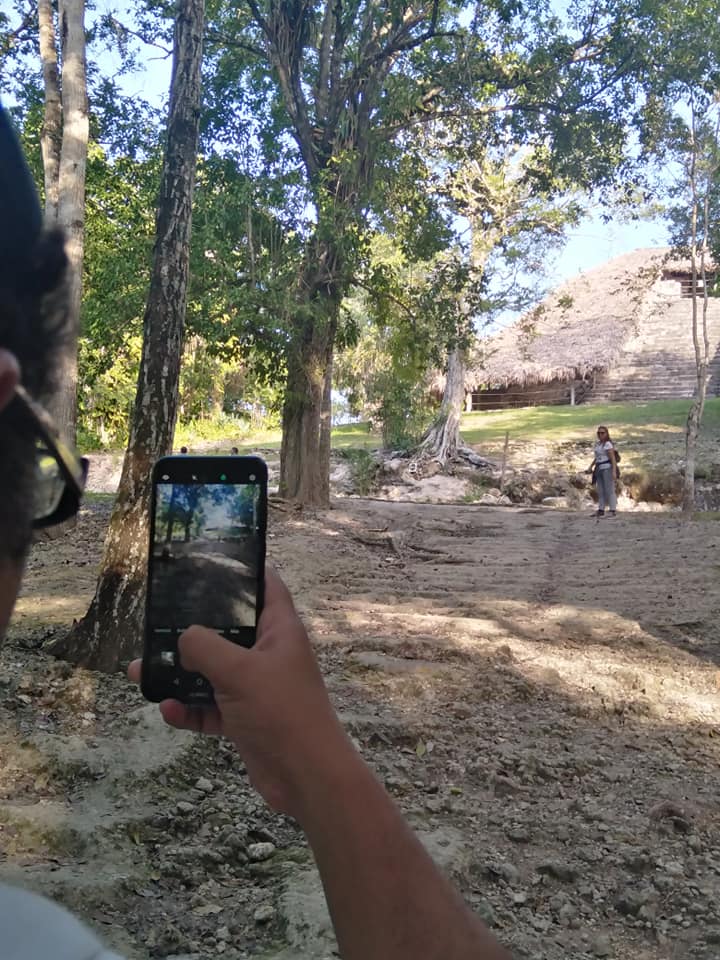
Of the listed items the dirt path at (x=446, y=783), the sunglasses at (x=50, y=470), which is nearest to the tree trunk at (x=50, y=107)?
the dirt path at (x=446, y=783)

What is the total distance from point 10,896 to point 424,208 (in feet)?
44.7

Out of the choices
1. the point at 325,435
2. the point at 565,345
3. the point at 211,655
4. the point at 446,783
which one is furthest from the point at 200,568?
the point at 565,345

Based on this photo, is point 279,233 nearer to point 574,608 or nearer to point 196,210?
point 196,210

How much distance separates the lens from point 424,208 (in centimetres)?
1355

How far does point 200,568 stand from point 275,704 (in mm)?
462

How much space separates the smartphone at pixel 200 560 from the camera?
4.00 ft

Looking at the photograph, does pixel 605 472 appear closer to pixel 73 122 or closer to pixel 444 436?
pixel 444 436

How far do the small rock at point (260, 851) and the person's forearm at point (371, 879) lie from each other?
2.51 m

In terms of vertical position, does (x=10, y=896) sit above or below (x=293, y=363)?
below

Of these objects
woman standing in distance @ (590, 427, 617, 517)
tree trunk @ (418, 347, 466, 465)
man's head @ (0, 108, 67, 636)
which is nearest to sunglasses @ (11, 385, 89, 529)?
Answer: man's head @ (0, 108, 67, 636)

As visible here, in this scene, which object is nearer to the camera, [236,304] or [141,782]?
[141,782]

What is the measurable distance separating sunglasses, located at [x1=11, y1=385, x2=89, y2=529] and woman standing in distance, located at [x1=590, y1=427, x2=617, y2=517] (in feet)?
45.5

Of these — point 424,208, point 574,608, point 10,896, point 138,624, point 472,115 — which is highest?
point 472,115

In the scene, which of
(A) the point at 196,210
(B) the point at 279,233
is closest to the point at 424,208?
(B) the point at 279,233
